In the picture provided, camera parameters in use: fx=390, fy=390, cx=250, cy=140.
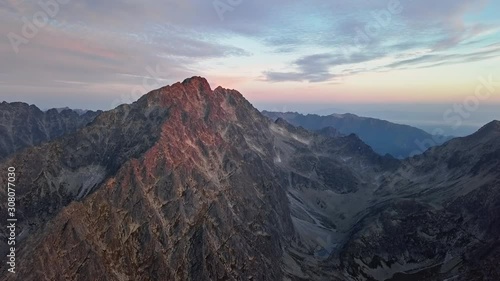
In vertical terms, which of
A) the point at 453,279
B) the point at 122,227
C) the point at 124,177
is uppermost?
the point at 124,177

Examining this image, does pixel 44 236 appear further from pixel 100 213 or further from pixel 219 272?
pixel 219 272

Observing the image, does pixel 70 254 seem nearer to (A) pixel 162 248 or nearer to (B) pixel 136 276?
(B) pixel 136 276

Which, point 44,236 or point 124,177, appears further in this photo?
point 124,177

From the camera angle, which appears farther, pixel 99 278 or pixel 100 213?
pixel 100 213

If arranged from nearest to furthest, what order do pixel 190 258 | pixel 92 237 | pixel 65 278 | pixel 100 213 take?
pixel 65 278 → pixel 92 237 → pixel 100 213 → pixel 190 258

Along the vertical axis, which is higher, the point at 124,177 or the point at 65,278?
the point at 124,177

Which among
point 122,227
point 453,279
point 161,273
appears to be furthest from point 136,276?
point 453,279

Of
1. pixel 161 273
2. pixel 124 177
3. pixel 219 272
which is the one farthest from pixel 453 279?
pixel 124 177

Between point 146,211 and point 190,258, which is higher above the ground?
point 146,211

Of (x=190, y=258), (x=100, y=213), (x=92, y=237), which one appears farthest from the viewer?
(x=190, y=258)
